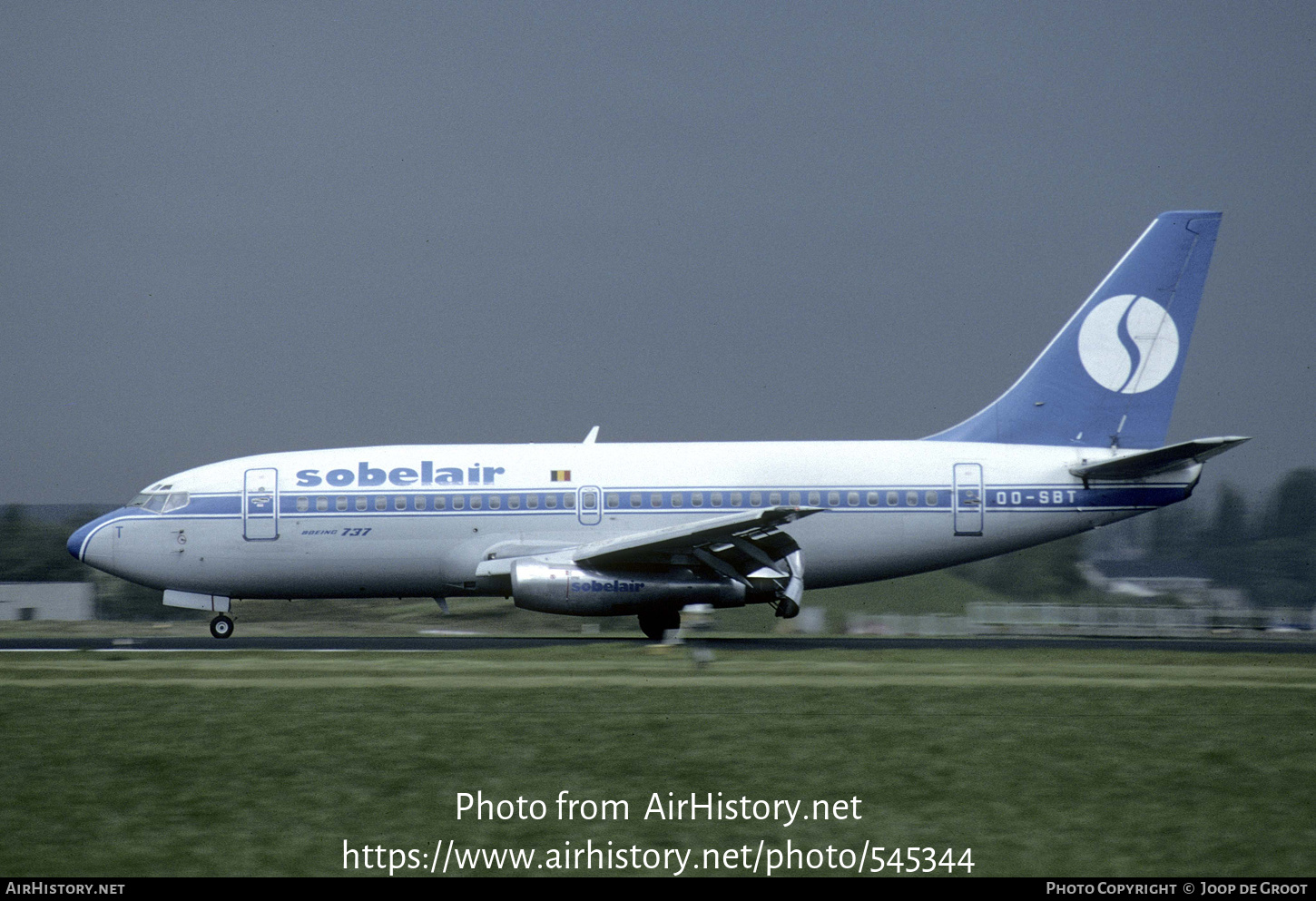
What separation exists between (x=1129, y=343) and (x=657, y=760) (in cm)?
1800

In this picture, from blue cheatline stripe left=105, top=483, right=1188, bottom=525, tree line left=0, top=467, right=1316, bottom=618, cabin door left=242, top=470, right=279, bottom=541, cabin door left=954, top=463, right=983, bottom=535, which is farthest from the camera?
tree line left=0, top=467, right=1316, bottom=618

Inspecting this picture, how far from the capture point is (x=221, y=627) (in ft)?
82.5

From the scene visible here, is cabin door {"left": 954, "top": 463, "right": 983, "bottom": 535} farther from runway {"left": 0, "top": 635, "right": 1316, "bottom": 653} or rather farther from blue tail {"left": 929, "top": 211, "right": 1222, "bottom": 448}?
runway {"left": 0, "top": 635, "right": 1316, "bottom": 653}

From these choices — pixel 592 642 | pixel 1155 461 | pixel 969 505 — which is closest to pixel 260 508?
pixel 592 642

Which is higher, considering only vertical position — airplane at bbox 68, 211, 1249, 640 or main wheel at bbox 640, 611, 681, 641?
airplane at bbox 68, 211, 1249, 640

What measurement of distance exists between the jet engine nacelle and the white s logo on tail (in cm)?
874

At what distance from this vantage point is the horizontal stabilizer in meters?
22.7

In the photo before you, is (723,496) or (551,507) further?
(551,507)

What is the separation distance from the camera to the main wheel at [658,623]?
2441 cm

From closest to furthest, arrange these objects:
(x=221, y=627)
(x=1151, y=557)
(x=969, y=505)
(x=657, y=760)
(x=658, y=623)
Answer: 1. (x=657, y=760)
2. (x=969, y=505)
3. (x=658, y=623)
4. (x=221, y=627)
5. (x=1151, y=557)

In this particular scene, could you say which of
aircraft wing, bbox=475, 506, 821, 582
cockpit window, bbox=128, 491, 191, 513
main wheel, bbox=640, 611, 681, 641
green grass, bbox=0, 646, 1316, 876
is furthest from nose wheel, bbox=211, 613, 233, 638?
main wheel, bbox=640, 611, 681, 641

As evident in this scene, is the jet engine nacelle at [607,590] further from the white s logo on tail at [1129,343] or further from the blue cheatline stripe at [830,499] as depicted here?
the white s logo on tail at [1129,343]

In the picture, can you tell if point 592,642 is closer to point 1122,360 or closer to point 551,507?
point 551,507
